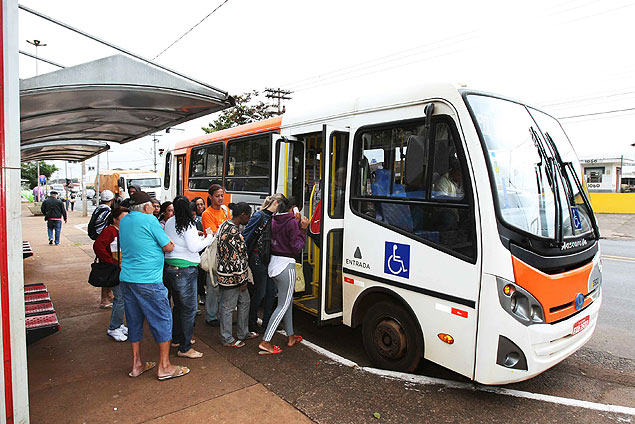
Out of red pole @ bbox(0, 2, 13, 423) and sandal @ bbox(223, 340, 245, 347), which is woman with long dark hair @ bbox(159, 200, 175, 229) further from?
red pole @ bbox(0, 2, 13, 423)

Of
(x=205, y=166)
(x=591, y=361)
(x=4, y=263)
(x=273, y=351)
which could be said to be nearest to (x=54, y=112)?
(x=4, y=263)

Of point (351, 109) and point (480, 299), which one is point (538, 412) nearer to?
point (480, 299)

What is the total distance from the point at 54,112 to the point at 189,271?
2.45 meters

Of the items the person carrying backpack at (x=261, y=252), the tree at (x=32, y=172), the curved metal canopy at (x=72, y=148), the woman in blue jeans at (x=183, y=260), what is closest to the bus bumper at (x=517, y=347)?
the person carrying backpack at (x=261, y=252)

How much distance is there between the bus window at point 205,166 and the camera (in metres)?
8.98

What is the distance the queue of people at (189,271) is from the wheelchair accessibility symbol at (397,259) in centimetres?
110

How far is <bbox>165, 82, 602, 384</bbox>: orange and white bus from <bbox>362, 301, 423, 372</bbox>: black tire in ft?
0.04

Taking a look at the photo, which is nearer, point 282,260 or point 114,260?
point 282,260

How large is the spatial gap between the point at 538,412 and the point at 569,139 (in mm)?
3074

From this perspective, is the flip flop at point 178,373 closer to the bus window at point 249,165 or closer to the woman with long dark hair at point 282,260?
the woman with long dark hair at point 282,260

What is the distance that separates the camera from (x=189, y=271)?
4.54 metres

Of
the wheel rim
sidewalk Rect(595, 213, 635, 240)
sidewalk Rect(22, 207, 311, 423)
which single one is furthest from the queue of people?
sidewalk Rect(595, 213, 635, 240)

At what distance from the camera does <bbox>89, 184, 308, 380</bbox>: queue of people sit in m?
4.02

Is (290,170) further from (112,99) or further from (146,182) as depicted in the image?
(146,182)
